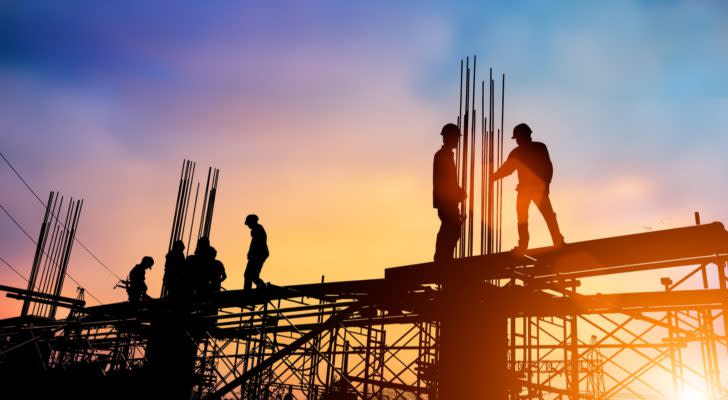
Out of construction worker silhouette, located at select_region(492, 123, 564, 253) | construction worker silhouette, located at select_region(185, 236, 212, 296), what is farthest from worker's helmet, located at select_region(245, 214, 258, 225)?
construction worker silhouette, located at select_region(492, 123, 564, 253)

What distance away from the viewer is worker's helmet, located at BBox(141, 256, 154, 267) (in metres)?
15.3

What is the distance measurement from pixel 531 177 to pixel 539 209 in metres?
0.46

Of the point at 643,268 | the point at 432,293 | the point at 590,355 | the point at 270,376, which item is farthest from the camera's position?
the point at 590,355

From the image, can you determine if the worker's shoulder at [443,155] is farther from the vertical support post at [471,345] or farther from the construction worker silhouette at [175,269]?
the construction worker silhouette at [175,269]

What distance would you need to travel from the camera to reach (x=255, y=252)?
36.7 ft

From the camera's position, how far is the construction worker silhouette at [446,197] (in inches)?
294

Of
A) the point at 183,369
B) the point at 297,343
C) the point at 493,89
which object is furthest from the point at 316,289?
the point at 493,89

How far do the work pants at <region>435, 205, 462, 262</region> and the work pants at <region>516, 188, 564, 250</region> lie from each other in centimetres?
84

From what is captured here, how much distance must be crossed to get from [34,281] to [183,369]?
541 inches

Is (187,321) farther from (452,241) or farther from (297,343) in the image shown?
(452,241)

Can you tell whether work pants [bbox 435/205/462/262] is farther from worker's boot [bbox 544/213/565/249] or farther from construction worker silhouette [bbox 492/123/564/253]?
worker's boot [bbox 544/213/565/249]

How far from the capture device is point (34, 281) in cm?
2252

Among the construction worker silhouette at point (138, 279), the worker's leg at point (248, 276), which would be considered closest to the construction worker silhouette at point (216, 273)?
the worker's leg at point (248, 276)

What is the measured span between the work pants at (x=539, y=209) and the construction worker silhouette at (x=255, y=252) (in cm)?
558
